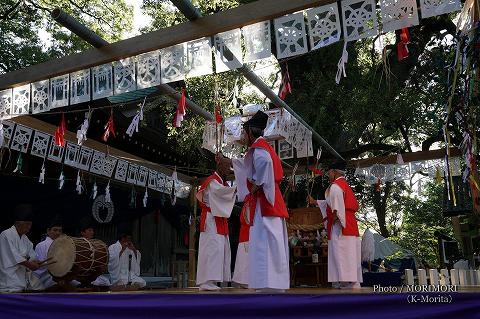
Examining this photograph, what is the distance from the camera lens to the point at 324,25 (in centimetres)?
453

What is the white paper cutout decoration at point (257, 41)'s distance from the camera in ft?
15.6

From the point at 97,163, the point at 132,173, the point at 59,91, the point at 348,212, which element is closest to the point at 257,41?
the point at 348,212

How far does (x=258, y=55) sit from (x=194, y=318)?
2713 millimetres

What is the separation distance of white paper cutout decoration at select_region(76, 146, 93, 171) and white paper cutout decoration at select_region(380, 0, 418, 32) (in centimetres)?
658

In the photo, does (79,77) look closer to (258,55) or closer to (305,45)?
(258,55)

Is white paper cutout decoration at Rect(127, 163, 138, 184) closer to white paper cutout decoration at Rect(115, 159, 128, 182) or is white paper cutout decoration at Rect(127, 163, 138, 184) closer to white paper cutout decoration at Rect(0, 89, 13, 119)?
white paper cutout decoration at Rect(115, 159, 128, 182)

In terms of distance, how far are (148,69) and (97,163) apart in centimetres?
438

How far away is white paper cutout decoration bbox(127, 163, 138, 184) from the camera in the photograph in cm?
1012

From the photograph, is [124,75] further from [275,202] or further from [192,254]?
[192,254]

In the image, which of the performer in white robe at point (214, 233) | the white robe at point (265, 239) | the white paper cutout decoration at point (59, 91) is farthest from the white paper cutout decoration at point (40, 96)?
the white robe at point (265, 239)

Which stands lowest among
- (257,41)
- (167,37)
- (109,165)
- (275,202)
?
(275,202)

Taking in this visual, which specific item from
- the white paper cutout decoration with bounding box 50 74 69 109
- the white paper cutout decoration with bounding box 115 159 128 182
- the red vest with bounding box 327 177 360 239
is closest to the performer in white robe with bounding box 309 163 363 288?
the red vest with bounding box 327 177 360 239

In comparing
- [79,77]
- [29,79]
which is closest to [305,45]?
[79,77]

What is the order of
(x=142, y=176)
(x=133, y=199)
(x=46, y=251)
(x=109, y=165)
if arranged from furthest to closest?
(x=133, y=199)
(x=142, y=176)
(x=109, y=165)
(x=46, y=251)
